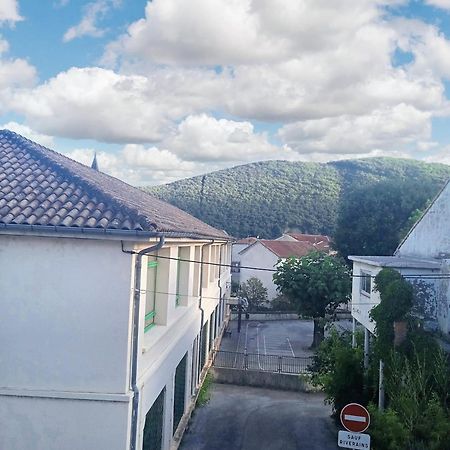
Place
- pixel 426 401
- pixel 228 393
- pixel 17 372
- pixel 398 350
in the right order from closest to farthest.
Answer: pixel 17 372 → pixel 426 401 → pixel 398 350 → pixel 228 393

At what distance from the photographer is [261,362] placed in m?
23.4

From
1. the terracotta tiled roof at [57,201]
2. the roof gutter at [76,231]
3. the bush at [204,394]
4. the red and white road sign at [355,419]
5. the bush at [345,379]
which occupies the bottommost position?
the bush at [204,394]

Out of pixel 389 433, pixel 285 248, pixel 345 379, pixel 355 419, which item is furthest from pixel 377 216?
pixel 355 419

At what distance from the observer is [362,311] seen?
1709 centimetres

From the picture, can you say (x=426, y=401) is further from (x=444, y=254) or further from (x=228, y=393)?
(x=228, y=393)

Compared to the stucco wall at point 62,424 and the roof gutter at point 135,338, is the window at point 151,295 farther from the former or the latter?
the stucco wall at point 62,424

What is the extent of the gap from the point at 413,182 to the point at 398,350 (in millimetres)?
34086

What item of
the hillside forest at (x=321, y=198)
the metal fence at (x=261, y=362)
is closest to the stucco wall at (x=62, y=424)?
the metal fence at (x=261, y=362)

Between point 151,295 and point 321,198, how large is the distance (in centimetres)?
7600

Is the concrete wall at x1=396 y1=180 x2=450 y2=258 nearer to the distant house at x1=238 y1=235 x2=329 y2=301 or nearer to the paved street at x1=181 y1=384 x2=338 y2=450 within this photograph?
the paved street at x1=181 y1=384 x2=338 y2=450

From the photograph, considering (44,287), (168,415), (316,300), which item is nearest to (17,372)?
Result: (44,287)

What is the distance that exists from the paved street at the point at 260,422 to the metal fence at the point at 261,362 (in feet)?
5.62

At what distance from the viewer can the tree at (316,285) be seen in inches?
1079

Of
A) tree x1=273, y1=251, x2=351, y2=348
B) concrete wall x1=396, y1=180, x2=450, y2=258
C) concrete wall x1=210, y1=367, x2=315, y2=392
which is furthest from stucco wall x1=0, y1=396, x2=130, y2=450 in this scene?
tree x1=273, y1=251, x2=351, y2=348
